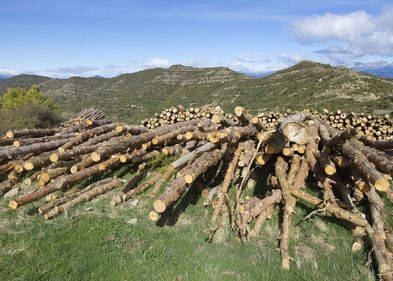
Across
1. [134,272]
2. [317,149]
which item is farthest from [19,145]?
[317,149]

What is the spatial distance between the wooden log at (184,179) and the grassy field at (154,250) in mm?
702

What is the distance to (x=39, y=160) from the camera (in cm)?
910

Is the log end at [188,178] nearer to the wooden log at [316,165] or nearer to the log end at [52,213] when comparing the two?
the wooden log at [316,165]

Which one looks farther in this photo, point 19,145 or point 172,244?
point 19,145

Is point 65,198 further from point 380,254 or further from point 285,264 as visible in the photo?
point 380,254

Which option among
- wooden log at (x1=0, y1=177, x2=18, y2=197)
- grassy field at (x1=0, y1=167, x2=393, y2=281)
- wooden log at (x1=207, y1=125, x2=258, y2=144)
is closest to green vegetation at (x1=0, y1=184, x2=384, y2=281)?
grassy field at (x1=0, y1=167, x2=393, y2=281)

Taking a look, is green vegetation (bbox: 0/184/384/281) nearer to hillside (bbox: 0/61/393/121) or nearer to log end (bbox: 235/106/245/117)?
log end (bbox: 235/106/245/117)

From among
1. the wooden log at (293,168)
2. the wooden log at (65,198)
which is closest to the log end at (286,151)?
the wooden log at (293,168)

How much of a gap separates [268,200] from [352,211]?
162 centimetres

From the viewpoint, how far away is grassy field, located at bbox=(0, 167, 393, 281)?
5910 mm

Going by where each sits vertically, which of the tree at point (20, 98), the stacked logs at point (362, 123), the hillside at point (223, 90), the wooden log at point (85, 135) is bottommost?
the hillside at point (223, 90)

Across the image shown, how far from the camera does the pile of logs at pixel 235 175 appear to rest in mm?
7051

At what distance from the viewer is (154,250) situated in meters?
6.53

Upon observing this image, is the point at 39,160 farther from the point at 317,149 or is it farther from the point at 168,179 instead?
the point at 317,149
